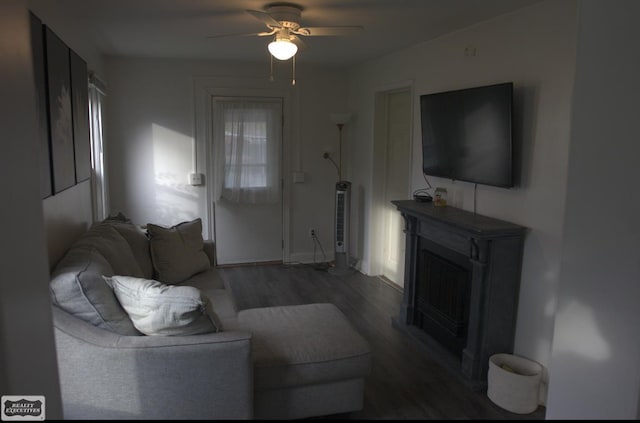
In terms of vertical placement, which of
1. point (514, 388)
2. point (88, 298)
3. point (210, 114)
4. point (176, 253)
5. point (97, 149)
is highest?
point (210, 114)

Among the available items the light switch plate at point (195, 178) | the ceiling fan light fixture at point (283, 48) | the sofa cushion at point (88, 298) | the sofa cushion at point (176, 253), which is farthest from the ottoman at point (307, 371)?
the light switch plate at point (195, 178)

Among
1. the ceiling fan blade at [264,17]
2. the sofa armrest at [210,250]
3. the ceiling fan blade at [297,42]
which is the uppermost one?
the ceiling fan blade at [264,17]

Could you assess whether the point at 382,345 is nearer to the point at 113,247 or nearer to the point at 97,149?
the point at 113,247

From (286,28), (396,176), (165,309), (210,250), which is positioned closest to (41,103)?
(165,309)

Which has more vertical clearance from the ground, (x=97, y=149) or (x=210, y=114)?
(x=210, y=114)

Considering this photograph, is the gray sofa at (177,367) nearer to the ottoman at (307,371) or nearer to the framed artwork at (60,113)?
the ottoman at (307,371)

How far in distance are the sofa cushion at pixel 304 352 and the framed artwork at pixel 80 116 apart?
146 cm

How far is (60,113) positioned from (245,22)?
5.05 feet

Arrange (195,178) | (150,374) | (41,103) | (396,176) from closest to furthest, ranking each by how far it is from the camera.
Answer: (150,374) < (41,103) < (396,176) < (195,178)

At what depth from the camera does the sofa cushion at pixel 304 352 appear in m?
2.36

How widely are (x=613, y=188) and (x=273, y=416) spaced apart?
1.87 meters

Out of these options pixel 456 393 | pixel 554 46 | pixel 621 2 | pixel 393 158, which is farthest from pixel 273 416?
pixel 393 158

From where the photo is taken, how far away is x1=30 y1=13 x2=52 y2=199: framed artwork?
6.86ft

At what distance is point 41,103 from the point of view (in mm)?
2178
